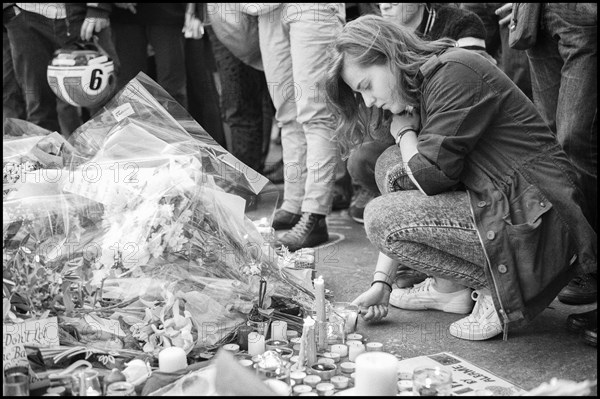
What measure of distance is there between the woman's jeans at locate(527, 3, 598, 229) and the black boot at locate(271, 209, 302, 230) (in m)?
1.30

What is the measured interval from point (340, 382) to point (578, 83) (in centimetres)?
132

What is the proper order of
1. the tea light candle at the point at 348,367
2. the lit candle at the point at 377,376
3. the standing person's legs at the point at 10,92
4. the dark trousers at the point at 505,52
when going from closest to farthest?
the lit candle at the point at 377,376 → the tea light candle at the point at 348,367 → the dark trousers at the point at 505,52 → the standing person's legs at the point at 10,92

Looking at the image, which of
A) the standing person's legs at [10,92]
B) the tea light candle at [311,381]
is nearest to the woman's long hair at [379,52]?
the tea light candle at [311,381]

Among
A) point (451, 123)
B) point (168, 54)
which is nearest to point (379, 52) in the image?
point (451, 123)

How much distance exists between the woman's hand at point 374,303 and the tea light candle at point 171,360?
72cm

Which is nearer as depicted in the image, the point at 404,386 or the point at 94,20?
the point at 404,386

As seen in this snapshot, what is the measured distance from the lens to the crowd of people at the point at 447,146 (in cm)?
212

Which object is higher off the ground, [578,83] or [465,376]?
[578,83]

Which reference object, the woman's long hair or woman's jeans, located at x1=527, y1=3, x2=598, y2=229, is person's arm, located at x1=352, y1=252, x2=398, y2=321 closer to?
the woman's long hair

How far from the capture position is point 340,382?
191cm

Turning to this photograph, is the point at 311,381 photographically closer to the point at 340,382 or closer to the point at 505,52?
the point at 340,382

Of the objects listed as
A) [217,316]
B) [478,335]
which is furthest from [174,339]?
[478,335]

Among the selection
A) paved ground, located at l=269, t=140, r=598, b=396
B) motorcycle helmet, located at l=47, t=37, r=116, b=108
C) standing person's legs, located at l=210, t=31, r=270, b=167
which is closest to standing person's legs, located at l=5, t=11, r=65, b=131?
motorcycle helmet, located at l=47, t=37, r=116, b=108

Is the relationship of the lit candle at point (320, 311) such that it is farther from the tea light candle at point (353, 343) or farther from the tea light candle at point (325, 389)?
the tea light candle at point (325, 389)
